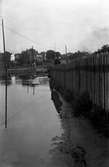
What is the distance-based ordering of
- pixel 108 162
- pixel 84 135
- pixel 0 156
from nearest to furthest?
1. pixel 108 162
2. pixel 0 156
3. pixel 84 135

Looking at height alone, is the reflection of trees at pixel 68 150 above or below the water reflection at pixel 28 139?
above

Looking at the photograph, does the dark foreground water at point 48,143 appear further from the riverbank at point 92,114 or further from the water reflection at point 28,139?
the riverbank at point 92,114

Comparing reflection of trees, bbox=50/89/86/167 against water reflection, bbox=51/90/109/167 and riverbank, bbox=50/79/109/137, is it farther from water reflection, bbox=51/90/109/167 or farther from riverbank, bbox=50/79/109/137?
riverbank, bbox=50/79/109/137

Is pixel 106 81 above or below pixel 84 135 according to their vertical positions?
above

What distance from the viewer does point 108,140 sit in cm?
655

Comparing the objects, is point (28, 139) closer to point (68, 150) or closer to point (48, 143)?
point (48, 143)

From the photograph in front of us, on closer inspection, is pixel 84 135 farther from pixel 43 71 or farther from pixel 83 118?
pixel 43 71

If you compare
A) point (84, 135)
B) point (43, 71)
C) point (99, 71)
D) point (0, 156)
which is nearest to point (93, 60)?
point (99, 71)

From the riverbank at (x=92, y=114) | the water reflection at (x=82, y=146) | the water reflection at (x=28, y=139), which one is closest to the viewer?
the water reflection at (x=82, y=146)

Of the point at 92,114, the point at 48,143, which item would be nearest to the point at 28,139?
the point at 48,143

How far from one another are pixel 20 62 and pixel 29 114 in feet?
412

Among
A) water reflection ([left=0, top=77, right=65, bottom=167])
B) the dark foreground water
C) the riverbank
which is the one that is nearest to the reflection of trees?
the dark foreground water

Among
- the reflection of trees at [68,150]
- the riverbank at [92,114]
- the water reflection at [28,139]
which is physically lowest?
the water reflection at [28,139]

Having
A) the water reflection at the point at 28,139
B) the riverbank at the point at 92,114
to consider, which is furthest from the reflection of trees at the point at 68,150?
the riverbank at the point at 92,114
